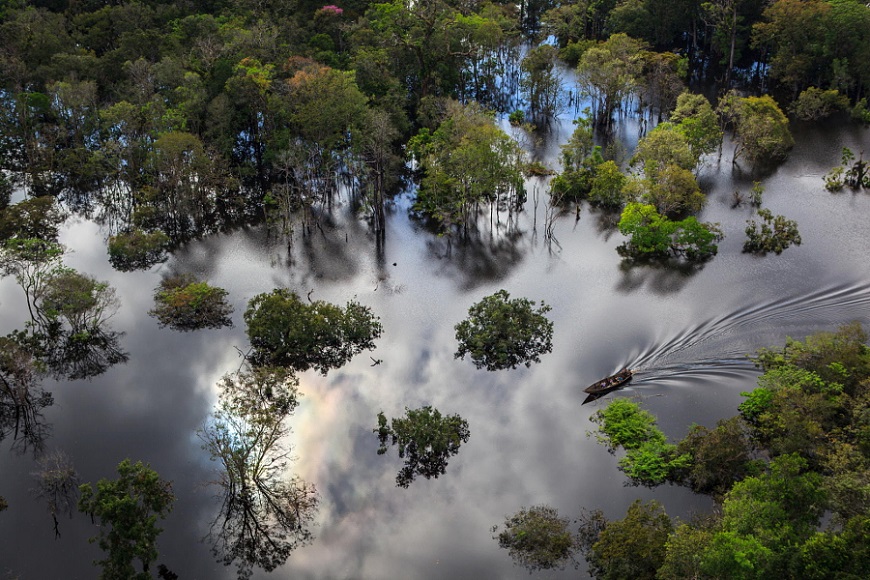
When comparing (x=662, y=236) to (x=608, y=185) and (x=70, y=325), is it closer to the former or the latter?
(x=608, y=185)

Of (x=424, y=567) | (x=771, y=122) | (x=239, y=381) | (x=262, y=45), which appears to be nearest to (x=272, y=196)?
(x=262, y=45)

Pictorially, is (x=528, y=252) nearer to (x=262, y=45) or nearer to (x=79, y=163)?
(x=262, y=45)

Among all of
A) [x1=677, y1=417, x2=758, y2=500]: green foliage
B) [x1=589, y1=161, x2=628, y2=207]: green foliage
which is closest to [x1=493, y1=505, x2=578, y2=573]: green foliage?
[x1=677, y1=417, x2=758, y2=500]: green foliage

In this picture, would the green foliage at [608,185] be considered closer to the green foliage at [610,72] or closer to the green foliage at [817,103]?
the green foliage at [610,72]

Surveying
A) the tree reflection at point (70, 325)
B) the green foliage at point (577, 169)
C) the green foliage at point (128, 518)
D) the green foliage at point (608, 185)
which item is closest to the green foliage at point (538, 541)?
the green foliage at point (128, 518)

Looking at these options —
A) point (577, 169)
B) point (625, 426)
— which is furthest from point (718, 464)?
point (577, 169)

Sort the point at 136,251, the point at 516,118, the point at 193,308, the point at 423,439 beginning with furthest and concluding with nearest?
the point at 516,118 → the point at 136,251 → the point at 193,308 → the point at 423,439

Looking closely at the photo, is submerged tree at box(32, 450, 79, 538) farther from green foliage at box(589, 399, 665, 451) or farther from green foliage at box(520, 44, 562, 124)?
green foliage at box(520, 44, 562, 124)
